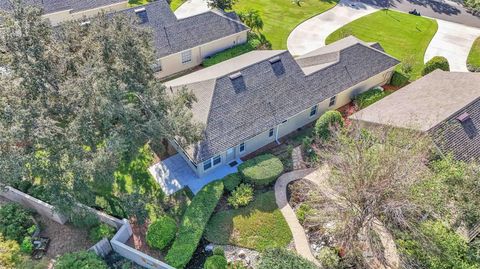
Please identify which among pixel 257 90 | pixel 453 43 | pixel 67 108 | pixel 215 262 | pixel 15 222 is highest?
pixel 67 108

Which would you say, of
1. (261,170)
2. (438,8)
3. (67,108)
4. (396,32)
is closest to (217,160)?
(261,170)

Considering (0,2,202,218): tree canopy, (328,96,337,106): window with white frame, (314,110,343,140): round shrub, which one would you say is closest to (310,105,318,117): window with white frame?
(328,96,337,106): window with white frame

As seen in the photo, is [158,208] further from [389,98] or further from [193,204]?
[389,98]

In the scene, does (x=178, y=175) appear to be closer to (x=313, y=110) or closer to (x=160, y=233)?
(x=160, y=233)

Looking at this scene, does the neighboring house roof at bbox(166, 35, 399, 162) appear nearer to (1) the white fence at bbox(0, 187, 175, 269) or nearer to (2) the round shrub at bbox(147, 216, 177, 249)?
(2) the round shrub at bbox(147, 216, 177, 249)

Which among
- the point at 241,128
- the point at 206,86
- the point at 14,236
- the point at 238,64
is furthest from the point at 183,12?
the point at 14,236

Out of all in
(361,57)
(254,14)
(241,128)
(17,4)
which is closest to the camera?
(17,4)

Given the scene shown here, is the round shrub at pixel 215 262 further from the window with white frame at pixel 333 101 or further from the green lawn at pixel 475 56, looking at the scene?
the green lawn at pixel 475 56
